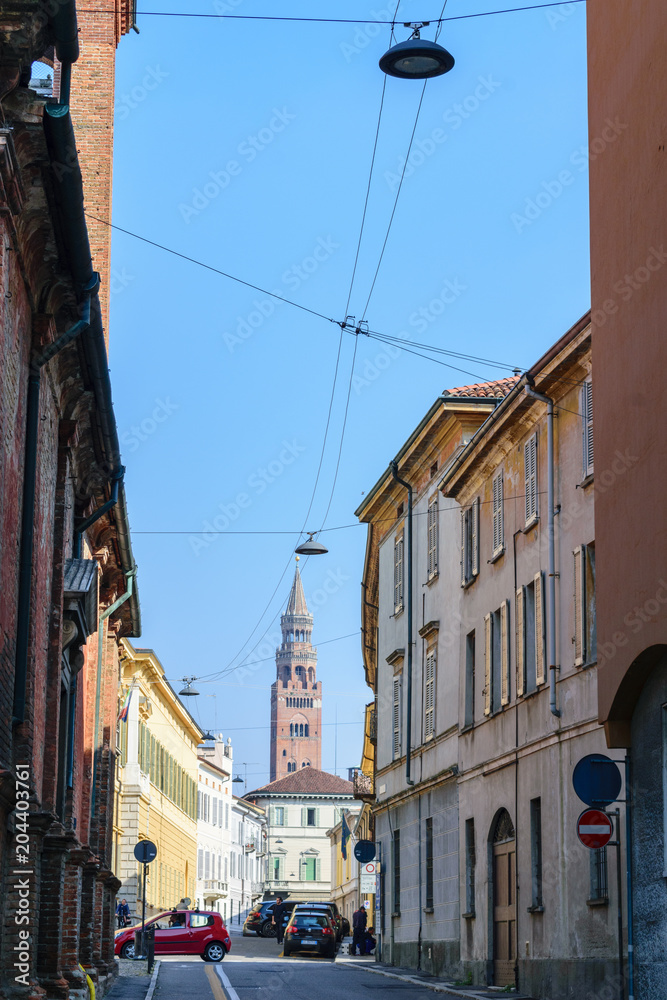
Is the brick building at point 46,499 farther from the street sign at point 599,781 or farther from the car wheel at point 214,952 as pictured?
the car wheel at point 214,952

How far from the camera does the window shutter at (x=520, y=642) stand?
24500 millimetres

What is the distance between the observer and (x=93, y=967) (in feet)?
69.0

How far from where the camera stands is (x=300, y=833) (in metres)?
126

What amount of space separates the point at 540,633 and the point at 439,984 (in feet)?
24.6

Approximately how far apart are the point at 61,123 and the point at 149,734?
50103mm

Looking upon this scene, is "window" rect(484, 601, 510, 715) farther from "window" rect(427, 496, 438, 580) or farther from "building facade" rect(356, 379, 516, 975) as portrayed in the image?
"window" rect(427, 496, 438, 580)

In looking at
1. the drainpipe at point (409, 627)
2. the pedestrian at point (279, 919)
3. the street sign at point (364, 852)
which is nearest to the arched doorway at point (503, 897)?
the drainpipe at point (409, 627)

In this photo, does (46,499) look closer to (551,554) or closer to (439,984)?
(551,554)

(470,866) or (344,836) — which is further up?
(470,866)

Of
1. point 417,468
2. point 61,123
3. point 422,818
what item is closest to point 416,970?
point 422,818

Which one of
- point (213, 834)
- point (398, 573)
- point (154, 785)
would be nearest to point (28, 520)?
point (398, 573)

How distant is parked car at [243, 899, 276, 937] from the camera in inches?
2420

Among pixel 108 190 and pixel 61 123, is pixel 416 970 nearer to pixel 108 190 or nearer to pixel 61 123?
pixel 108 190

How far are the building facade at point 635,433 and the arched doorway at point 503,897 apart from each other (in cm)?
892
